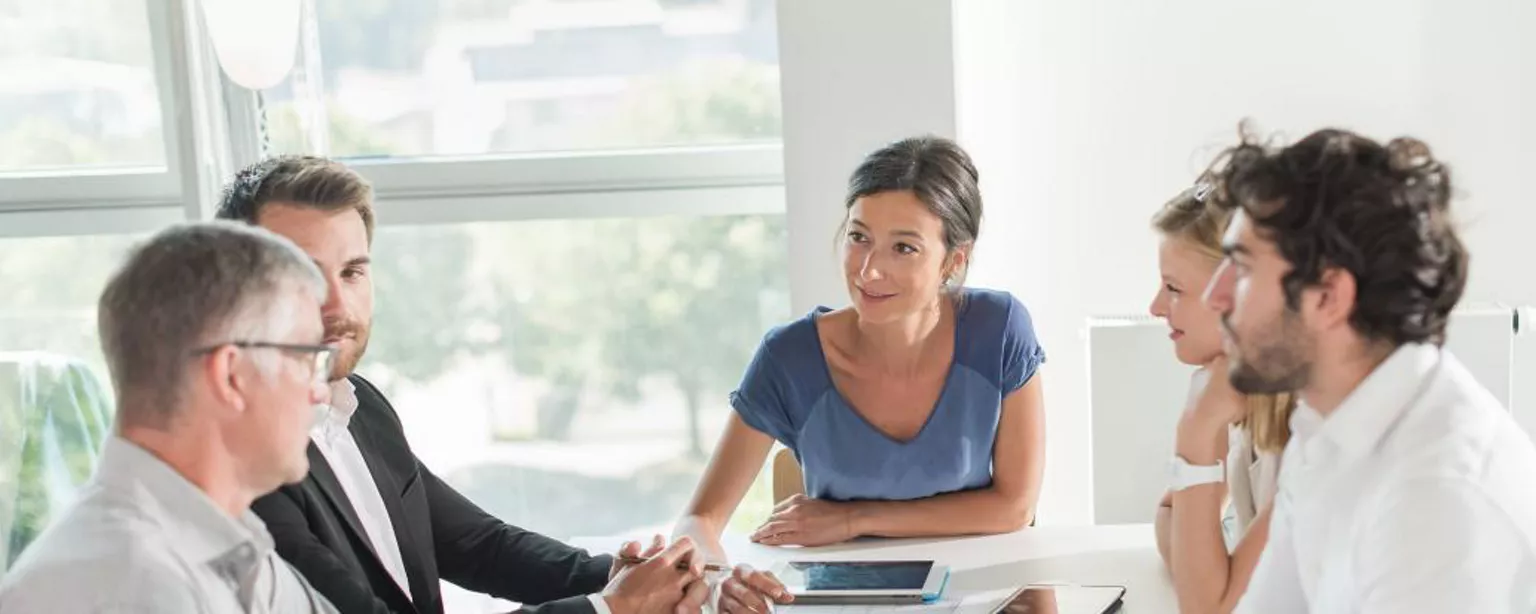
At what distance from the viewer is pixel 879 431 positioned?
2.84 metres

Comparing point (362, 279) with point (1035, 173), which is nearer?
point (362, 279)

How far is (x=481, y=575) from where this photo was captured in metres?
2.50

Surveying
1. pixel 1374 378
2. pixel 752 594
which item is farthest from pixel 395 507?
pixel 1374 378

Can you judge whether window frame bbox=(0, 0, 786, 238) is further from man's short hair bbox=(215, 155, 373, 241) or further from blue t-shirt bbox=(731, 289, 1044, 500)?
man's short hair bbox=(215, 155, 373, 241)

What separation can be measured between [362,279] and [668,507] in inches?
87.0

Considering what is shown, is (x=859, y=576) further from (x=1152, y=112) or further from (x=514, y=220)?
(x=514, y=220)

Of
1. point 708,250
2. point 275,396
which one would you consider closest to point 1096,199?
point 708,250

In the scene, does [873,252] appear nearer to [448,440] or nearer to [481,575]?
[481,575]

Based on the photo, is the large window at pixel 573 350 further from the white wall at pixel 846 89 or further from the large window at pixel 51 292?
the large window at pixel 51 292

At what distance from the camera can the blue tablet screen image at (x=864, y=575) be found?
2.21 meters

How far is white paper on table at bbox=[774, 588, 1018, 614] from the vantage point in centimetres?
211

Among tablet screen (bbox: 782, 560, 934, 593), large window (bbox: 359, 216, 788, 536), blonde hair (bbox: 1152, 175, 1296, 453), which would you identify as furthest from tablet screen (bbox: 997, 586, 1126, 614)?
large window (bbox: 359, 216, 788, 536)

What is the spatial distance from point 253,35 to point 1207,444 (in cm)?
239

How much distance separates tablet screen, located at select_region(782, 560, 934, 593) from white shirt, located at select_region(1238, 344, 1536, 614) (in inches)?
25.4
